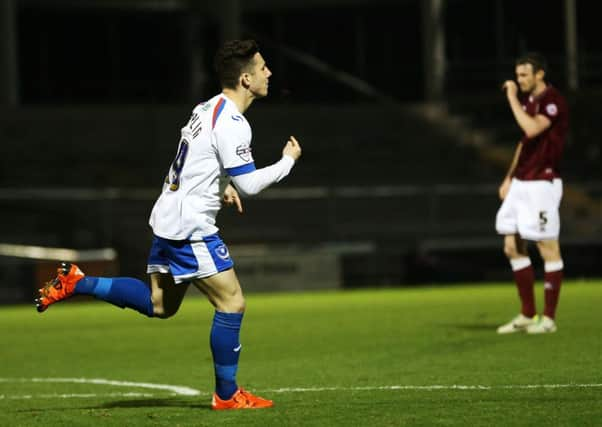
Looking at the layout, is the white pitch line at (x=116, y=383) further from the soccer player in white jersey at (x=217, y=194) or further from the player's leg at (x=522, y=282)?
the player's leg at (x=522, y=282)

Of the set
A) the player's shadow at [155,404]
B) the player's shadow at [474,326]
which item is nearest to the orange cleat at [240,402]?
the player's shadow at [155,404]

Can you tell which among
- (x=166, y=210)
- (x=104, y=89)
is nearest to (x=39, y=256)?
(x=166, y=210)

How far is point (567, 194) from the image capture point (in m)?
21.3

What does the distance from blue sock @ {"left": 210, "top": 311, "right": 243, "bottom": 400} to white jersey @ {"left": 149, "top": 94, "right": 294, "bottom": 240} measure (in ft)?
1.56

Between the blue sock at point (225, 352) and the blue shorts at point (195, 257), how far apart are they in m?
0.25

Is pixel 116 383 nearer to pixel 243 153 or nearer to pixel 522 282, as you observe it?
pixel 243 153

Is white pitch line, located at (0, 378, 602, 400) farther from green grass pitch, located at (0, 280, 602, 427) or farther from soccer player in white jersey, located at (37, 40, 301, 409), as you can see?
soccer player in white jersey, located at (37, 40, 301, 409)

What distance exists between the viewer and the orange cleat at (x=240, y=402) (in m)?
7.32

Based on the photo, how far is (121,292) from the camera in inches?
305

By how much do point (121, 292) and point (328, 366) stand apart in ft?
8.02

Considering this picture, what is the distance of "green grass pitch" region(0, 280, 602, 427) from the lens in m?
7.07

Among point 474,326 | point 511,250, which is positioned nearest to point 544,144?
point 511,250

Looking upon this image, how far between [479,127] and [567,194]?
921cm

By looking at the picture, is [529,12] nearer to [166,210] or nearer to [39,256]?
[39,256]
